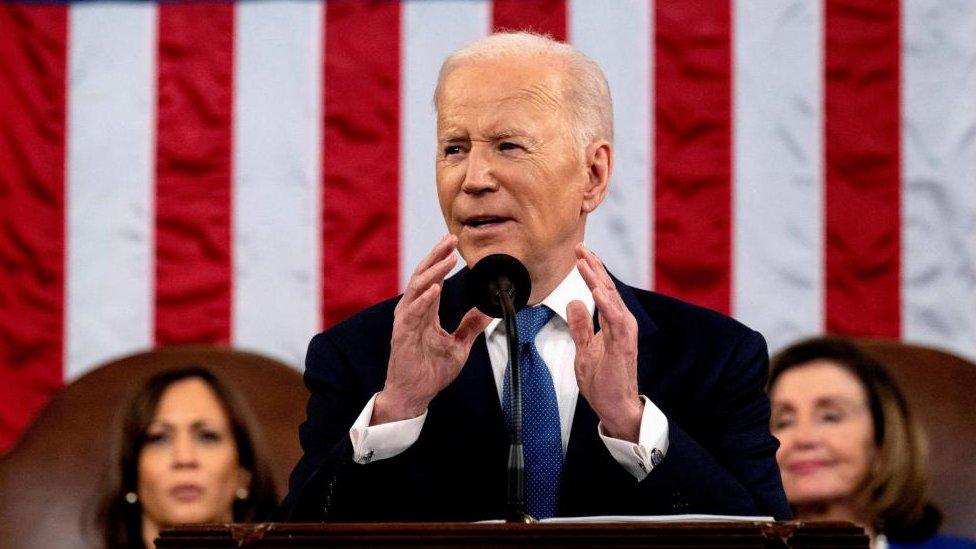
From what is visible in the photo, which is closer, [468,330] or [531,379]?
[468,330]

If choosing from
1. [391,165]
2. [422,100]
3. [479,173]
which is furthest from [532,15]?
[479,173]

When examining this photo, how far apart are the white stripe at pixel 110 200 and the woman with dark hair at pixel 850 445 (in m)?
1.73

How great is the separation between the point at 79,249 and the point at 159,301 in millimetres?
261

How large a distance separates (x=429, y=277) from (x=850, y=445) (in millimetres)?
1757

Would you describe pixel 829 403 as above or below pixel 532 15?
below

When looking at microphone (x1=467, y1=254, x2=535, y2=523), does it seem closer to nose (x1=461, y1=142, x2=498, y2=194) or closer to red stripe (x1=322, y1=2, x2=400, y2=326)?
nose (x1=461, y1=142, x2=498, y2=194)

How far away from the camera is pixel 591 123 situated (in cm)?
236

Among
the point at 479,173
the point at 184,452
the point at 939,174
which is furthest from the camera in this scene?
the point at 939,174

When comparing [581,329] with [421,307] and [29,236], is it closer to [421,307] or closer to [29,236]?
[421,307]

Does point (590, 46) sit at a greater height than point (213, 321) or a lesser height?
greater

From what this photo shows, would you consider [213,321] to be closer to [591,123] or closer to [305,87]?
[305,87]

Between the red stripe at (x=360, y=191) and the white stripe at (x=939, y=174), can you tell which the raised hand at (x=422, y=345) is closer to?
the red stripe at (x=360, y=191)

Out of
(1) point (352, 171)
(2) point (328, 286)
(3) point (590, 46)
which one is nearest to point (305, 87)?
(1) point (352, 171)

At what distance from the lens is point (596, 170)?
2385mm
